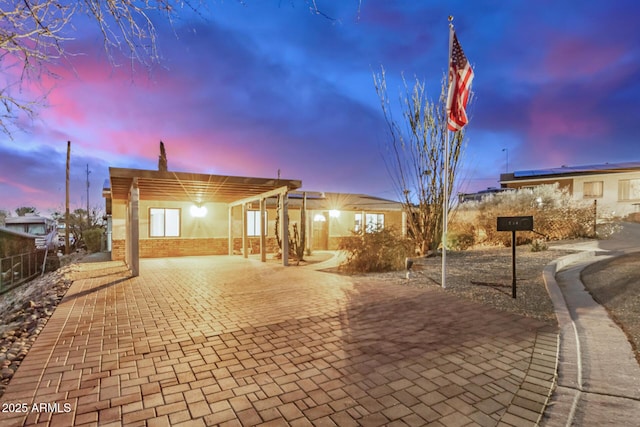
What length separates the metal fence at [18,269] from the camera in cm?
1131

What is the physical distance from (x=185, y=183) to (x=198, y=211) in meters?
4.79

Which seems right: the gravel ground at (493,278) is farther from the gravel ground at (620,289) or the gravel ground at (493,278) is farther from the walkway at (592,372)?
the gravel ground at (620,289)

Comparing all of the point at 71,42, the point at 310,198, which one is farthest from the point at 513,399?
the point at 310,198

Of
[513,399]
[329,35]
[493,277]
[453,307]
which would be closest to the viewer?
[513,399]

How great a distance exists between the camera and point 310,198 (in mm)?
17375

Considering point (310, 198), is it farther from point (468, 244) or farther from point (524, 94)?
point (524, 94)

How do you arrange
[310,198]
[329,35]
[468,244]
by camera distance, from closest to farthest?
[329,35]
[468,244]
[310,198]

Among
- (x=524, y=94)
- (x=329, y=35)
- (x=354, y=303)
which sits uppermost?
(x=524, y=94)

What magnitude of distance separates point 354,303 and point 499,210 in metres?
11.5

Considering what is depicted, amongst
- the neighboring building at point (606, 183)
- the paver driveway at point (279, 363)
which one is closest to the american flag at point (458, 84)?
the paver driveway at point (279, 363)

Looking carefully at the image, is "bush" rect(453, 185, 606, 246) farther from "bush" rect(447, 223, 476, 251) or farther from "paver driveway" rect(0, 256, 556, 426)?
"paver driveway" rect(0, 256, 556, 426)

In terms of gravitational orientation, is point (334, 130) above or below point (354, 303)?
above

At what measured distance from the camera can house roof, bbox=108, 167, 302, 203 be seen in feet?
25.5

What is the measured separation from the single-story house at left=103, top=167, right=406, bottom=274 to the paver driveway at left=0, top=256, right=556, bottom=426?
385 centimetres
